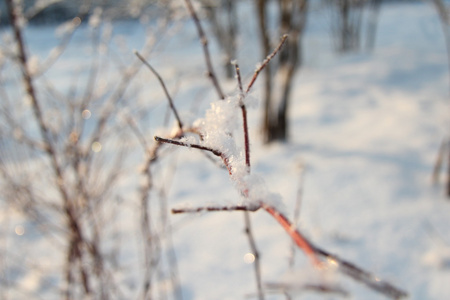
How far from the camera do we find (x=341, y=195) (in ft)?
9.16

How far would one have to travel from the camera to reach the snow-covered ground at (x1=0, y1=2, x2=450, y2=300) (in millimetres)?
1993

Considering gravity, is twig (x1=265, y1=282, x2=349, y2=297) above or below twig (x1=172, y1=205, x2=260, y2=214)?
below

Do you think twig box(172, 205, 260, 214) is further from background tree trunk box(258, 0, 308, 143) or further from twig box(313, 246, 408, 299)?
background tree trunk box(258, 0, 308, 143)

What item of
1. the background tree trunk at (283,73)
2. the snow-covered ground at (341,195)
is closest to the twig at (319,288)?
the snow-covered ground at (341,195)

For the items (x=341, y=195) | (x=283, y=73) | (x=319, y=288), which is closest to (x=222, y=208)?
(x=319, y=288)

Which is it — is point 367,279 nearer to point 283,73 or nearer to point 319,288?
point 319,288

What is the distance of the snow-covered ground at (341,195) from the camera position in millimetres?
1993

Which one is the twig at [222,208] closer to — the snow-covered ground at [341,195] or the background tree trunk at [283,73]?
the snow-covered ground at [341,195]

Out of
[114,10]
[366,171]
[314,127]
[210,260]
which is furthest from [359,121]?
[114,10]

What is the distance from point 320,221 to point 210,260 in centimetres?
89

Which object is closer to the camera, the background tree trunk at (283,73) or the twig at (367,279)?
the twig at (367,279)

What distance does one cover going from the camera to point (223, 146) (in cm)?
37

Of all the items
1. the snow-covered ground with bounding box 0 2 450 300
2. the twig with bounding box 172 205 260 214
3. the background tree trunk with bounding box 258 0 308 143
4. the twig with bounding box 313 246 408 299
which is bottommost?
the twig with bounding box 313 246 408 299

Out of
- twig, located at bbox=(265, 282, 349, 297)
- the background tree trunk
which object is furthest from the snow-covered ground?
the background tree trunk
